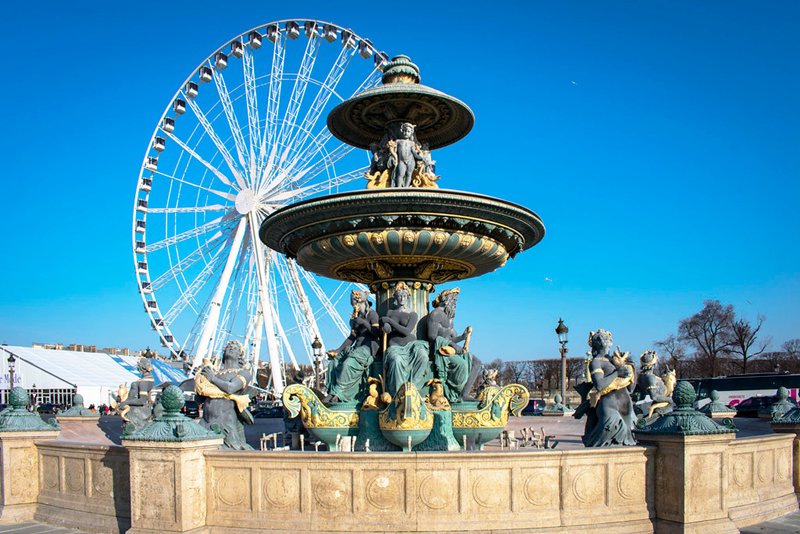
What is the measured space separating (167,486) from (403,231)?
4594 millimetres

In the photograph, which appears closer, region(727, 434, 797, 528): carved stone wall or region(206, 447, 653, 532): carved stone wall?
region(206, 447, 653, 532): carved stone wall

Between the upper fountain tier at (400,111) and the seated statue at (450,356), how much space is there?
3.26m

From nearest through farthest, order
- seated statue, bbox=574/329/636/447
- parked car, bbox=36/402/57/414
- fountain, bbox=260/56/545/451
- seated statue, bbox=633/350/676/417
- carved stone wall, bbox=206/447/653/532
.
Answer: carved stone wall, bbox=206/447/653/532, seated statue, bbox=574/329/636/447, fountain, bbox=260/56/545/451, seated statue, bbox=633/350/676/417, parked car, bbox=36/402/57/414

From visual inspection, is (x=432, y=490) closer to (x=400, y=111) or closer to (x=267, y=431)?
(x=400, y=111)

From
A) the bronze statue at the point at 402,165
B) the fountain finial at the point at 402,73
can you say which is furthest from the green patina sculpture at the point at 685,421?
the fountain finial at the point at 402,73

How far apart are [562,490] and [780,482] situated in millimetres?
2977

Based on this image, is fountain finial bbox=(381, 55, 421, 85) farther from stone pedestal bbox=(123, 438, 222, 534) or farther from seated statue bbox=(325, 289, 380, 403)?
stone pedestal bbox=(123, 438, 222, 534)

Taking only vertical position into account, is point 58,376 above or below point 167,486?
below

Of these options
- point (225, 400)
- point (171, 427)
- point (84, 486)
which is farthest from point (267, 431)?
point (171, 427)

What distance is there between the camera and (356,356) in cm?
962

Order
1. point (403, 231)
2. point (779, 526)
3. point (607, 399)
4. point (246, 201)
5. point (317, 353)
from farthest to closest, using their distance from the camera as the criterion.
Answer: point (246, 201), point (317, 353), point (403, 231), point (607, 399), point (779, 526)

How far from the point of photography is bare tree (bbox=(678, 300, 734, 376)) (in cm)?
6188

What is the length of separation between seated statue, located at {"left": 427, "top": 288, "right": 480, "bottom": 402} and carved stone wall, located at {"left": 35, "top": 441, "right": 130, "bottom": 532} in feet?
13.7

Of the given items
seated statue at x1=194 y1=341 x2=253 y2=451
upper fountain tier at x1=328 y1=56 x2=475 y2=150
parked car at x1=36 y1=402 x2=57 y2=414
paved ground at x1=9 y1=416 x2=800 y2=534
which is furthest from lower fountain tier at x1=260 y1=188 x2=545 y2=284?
parked car at x1=36 y1=402 x2=57 y2=414
